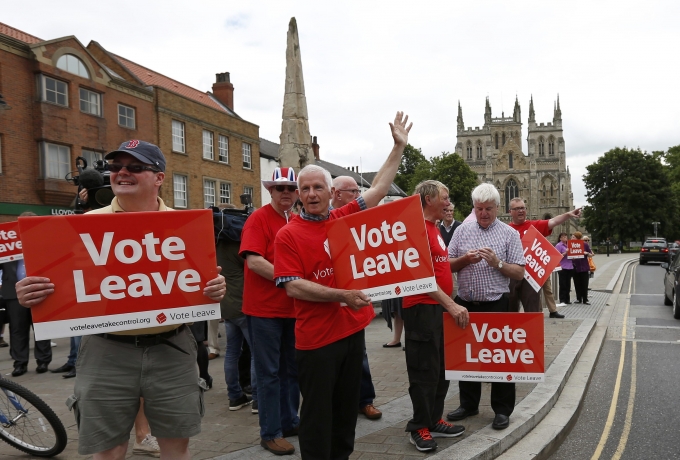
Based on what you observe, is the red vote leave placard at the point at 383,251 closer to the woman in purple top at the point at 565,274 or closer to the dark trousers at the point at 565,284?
the woman in purple top at the point at 565,274

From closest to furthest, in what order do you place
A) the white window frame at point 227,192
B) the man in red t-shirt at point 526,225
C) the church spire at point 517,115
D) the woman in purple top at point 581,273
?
1. the man in red t-shirt at point 526,225
2. the woman in purple top at point 581,273
3. the white window frame at point 227,192
4. the church spire at point 517,115

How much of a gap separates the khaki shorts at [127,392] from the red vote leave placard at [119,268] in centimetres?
14

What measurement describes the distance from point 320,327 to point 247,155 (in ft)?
99.4

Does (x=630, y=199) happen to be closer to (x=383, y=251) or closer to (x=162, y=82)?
(x=162, y=82)

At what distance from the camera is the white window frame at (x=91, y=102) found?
2165 cm

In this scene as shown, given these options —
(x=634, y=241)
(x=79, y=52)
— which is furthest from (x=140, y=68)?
(x=634, y=241)

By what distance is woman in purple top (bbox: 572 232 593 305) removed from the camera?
43.4 ft

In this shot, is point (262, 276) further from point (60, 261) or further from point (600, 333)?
point (600, 333)

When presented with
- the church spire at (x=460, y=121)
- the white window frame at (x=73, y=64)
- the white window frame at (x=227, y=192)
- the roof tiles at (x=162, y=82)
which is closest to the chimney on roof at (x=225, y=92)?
the roof tiles at (x=162, y=82)

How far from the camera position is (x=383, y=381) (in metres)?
5.99

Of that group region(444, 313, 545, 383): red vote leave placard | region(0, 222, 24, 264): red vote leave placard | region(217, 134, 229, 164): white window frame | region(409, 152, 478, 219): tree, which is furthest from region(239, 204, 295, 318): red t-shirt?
region(409, 152, 478, 219): tree

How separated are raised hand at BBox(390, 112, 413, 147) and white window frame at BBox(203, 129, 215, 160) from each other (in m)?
25.5

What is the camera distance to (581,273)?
1348cm

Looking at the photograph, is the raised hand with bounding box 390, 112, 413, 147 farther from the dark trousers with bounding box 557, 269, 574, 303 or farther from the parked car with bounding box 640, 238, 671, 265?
the parked car with bounding box 640, 238, 671, 265
